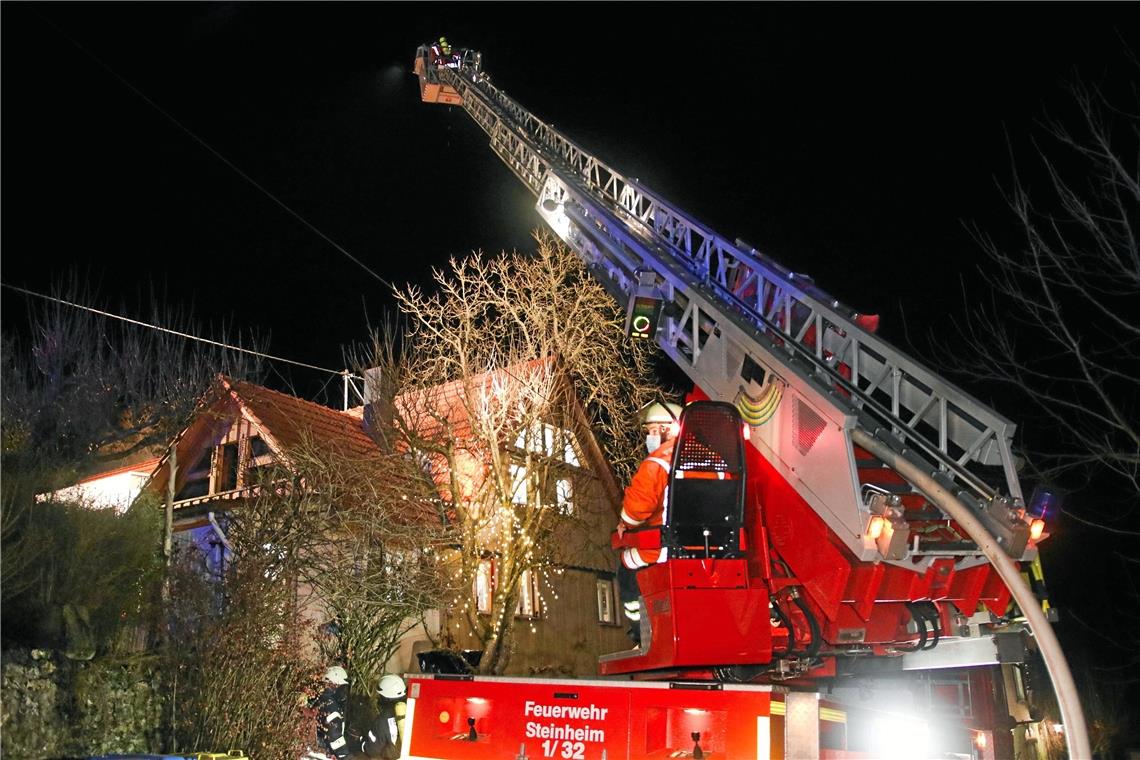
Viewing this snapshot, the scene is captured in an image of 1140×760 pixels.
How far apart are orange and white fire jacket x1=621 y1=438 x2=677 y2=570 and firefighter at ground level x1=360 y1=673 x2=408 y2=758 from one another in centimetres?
287

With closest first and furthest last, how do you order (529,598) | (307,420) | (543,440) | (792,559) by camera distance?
(792,559), (543,440), (307,420), (529,598)

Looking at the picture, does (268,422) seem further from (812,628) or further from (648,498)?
(812,628)

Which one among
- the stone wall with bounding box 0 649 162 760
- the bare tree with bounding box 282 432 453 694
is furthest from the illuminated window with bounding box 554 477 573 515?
the stone wall with bounding box 0 649 162 760

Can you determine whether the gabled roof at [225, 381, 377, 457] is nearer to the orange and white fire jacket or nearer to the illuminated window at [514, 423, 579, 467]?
the illuminated window at [514, 423, 579, 467]

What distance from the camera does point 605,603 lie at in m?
Answer: 19.8

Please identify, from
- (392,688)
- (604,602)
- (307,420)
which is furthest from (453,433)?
(604,602)

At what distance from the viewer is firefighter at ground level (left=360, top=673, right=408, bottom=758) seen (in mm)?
8312

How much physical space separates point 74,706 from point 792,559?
6.42 m

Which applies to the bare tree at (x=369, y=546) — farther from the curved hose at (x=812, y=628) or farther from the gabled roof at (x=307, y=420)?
the curved hose at (x=812, y=628)

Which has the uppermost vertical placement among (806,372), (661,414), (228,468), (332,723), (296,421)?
(296,421)

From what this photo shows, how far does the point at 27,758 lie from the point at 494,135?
35.5ft

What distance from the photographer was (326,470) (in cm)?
1255

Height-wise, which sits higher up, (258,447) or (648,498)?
(258,447)

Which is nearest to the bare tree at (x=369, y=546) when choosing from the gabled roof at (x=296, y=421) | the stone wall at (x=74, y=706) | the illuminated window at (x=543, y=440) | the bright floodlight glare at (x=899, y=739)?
the gabled roof at (x=296, y=421)
